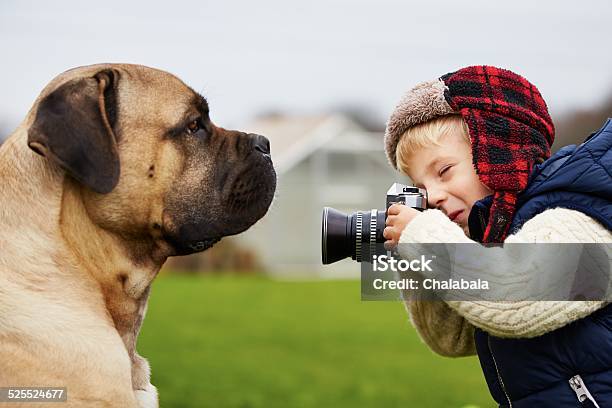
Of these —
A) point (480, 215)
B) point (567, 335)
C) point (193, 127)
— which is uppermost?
point (193, 127)

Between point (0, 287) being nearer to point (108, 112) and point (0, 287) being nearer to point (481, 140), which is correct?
point (108, 112)

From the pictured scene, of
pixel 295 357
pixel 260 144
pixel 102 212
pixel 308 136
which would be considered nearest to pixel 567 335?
pixel 260 144

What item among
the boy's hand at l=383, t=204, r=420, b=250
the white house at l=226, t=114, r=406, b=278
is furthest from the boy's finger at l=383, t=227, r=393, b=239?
the white house at l=226, t=114, r=406, b=278

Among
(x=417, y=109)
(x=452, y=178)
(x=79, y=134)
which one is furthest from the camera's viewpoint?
(x=417, y=109)

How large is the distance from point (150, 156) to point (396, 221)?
2.64ft

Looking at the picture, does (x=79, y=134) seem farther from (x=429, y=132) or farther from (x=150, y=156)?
(x=429, y=132)

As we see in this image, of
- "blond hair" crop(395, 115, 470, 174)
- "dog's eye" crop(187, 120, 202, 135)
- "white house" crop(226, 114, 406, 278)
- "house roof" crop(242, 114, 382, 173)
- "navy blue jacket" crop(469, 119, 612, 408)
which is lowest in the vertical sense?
"white house" crop(226, 114, 406, 278)

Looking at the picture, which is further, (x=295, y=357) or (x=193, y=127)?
(x=295, y=357)

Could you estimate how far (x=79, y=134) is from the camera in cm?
264

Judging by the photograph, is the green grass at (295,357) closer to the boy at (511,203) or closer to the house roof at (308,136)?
the boy at (511,203)

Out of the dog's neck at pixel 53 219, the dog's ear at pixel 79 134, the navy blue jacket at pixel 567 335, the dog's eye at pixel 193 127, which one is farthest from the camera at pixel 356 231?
the dog's ear at pixel 79 134

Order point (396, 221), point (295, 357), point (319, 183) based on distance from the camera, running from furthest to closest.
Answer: point (319, 183) < point (295, 357) < point (396, 221)

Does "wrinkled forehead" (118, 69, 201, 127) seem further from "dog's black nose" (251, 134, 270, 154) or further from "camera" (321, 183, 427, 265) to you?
"camera" (321, 183, 427, 265)

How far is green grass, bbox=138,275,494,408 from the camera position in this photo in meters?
7.70
